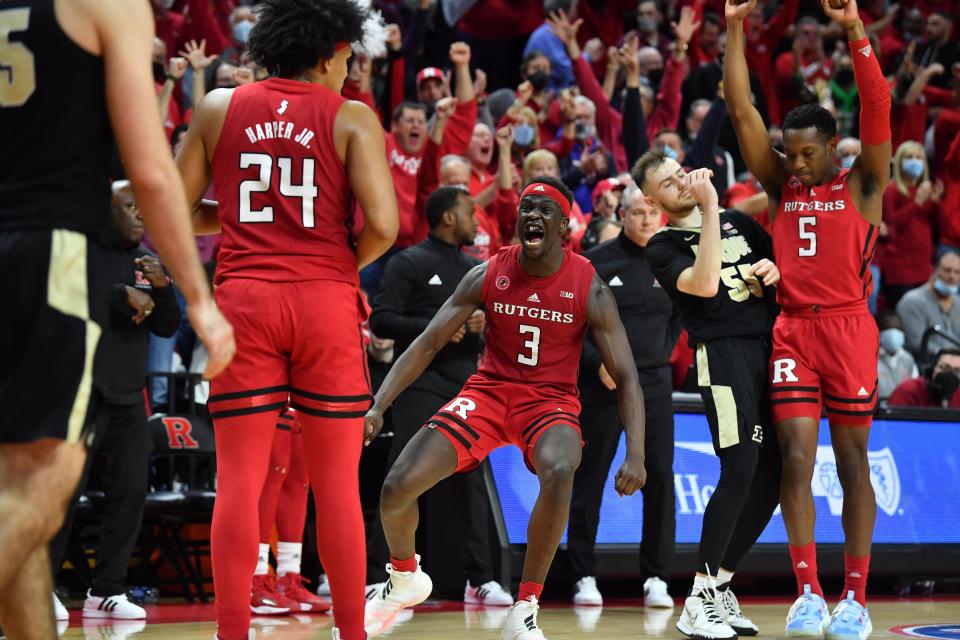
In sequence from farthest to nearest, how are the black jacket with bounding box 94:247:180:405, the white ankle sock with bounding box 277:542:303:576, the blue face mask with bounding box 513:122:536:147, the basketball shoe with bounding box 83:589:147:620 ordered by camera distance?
the blue face mask with bounding box 513:122:536:147 < the white ankle sock with bounding box 277:542:303:576 < the basketball shoe with bounding box 83:589:147:620 < the black jacket with bounding box 94:247:180:405

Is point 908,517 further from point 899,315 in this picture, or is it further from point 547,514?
point 547,514

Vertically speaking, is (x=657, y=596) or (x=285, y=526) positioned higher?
(x=285, y=526)

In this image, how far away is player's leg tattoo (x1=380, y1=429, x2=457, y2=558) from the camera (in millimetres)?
5266

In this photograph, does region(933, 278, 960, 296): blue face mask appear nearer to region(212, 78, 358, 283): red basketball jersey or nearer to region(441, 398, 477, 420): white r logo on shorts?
region(441, 398, 477, 420): white r logo on shorts

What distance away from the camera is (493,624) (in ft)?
20.8

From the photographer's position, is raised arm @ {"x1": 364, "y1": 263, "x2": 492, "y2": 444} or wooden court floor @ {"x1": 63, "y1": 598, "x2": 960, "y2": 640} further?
wooden court floor @ {"x1": 63, "y1": 598, "x2": 960, "y2": 640}

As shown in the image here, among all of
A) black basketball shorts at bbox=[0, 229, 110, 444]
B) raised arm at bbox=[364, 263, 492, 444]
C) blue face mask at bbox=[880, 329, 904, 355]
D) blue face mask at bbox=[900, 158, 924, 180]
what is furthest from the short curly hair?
blue face mask at bbox=[900, 158, 924, 180]

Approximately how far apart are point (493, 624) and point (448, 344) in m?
1.85

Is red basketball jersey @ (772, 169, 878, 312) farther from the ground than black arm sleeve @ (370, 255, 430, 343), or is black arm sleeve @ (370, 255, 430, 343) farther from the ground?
red basketball jersey @ (772, 169, 878, 312)

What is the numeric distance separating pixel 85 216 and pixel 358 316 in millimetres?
1375

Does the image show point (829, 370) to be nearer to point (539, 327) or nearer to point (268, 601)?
point (539, 327)

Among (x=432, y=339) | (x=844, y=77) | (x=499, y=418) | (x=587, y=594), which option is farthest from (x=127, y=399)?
(x=844, y=77)

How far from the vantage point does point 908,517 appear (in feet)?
28.0

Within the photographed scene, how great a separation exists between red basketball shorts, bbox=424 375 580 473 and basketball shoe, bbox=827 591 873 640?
146 cm
